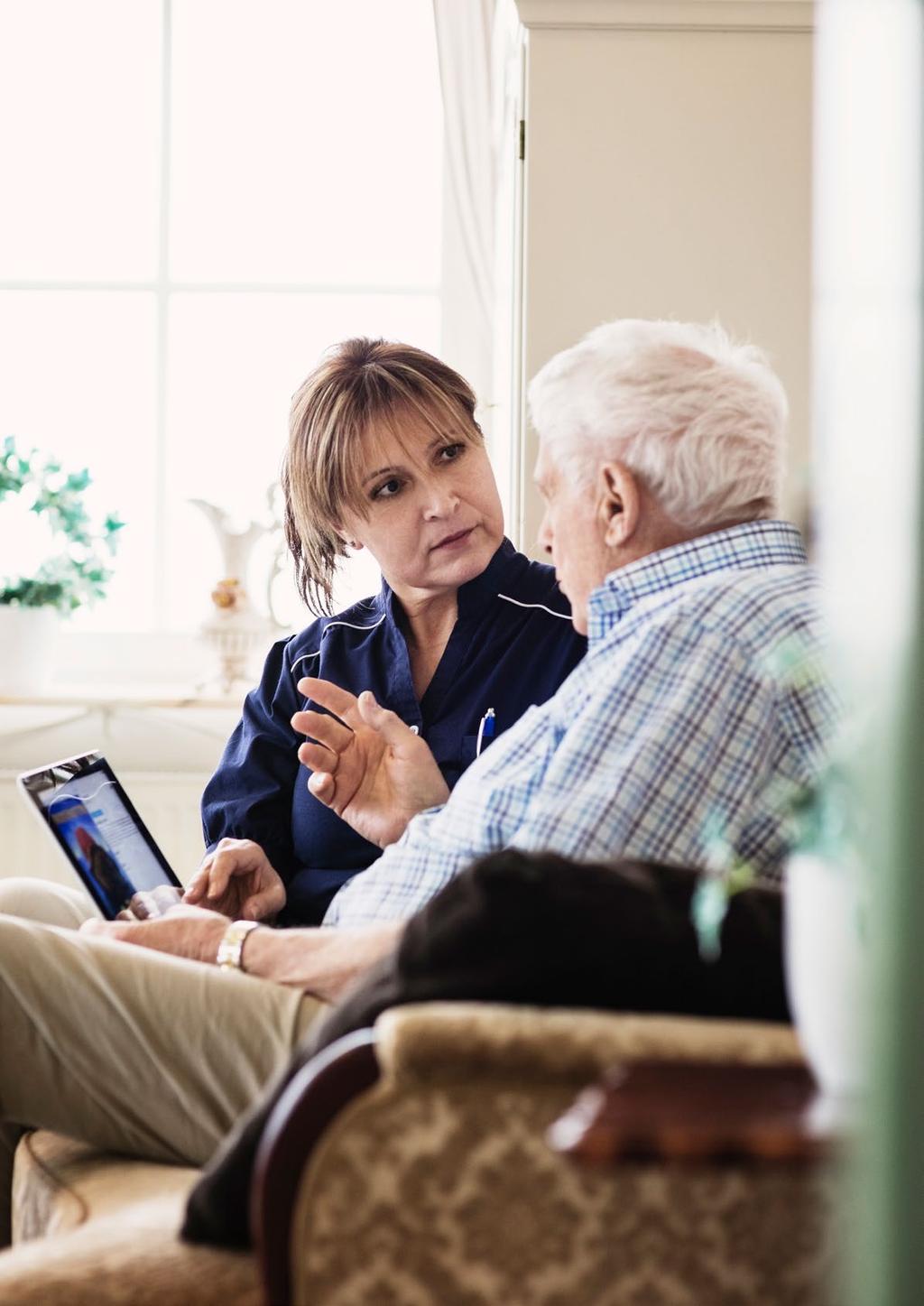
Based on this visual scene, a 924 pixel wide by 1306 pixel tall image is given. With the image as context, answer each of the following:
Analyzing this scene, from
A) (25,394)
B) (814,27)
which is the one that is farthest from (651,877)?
(25,394)

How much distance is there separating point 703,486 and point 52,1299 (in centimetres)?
91

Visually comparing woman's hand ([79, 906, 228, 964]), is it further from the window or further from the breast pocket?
the window

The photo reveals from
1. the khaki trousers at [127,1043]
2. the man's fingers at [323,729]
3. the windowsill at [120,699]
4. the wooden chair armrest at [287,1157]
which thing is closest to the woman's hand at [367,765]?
the man's fingers at [323,729]

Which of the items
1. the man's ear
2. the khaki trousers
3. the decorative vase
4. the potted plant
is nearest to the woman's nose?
the man's ear

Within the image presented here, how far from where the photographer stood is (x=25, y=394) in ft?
10.8

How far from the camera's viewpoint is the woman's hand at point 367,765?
1.79 m

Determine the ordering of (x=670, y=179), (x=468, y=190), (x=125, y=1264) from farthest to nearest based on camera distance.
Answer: (x=468, y=190), (x=670, y=179), (x=125, y=1264)

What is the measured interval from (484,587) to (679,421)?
0.57 m

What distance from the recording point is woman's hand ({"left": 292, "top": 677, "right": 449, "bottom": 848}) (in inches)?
70.4

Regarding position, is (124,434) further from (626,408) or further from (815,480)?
(815,480)

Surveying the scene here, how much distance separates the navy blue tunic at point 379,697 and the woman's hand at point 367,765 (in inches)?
3.3

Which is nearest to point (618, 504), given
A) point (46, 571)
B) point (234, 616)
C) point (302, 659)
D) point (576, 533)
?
point (576, 533)

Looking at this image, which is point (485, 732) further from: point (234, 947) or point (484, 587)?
point (234, 947)

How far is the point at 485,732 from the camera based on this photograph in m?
1.87
